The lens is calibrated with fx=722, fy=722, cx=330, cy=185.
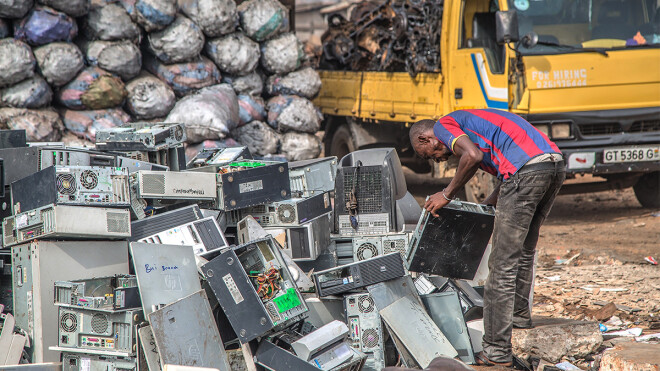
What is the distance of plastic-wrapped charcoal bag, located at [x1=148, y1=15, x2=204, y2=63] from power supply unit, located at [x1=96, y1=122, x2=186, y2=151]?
250 centimetres

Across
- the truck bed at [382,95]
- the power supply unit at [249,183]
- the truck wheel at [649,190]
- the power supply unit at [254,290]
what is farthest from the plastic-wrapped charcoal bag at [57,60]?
the truck wheel at [649,190]

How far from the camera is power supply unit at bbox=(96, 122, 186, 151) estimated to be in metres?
5.05

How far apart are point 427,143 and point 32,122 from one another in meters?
4.55

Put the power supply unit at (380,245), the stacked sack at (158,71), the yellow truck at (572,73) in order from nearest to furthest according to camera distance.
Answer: the power supply unit at (380,245) < the stacked sack at (158,71) < the yellow truck at (572,73)

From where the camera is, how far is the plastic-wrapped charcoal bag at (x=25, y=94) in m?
7.09

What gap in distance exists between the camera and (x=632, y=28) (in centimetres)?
757

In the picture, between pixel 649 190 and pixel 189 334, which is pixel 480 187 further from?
pixel 189 334

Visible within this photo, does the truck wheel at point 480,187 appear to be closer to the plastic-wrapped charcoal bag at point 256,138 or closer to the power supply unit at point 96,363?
the plastic-wrapped charcoal bag at point 256,138

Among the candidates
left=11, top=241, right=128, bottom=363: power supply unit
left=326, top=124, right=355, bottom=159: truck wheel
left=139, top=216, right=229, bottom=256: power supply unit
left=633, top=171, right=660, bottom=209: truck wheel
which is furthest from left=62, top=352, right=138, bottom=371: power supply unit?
left=633, top=171, right=660, bottom=209: truck wheel

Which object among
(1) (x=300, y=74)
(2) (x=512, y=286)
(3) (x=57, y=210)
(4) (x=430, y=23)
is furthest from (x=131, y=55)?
(2) (x=512, y=286)

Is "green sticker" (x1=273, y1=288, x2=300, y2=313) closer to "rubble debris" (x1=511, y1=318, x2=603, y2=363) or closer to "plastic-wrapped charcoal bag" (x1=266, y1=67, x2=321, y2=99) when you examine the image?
"rubble debris" (x1=511, y1=318, x2=603, y2=363)

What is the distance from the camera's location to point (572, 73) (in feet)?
23.9

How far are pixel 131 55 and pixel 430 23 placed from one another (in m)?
3.39

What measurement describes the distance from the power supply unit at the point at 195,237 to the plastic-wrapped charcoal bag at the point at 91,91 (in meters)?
3.48
